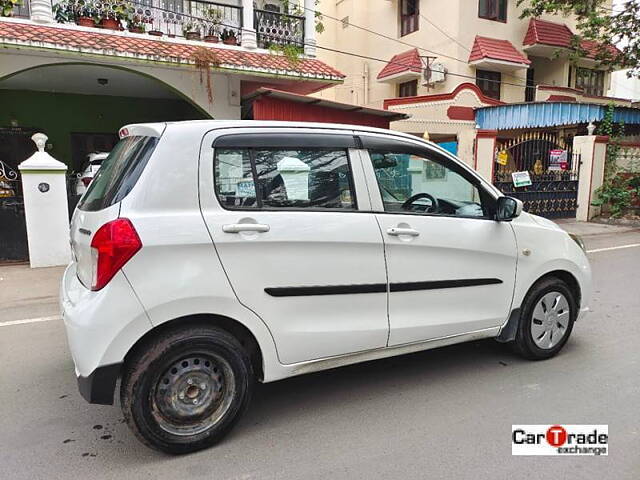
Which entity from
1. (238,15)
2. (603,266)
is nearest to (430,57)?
(238,15)

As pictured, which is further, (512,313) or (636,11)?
(636,11)

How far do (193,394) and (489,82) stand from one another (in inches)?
720

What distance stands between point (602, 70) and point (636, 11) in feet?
26.0

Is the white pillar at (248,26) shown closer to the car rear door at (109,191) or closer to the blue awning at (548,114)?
the blue awning at (548,114)

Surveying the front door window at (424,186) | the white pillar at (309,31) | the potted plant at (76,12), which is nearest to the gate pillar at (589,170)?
the white pillar at (309,31)

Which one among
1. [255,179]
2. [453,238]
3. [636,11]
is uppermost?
[636,11]

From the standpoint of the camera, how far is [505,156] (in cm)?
1276

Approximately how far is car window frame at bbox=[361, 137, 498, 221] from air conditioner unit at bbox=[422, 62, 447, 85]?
1511cm

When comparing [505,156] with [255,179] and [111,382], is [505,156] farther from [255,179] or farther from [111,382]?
[111,382]

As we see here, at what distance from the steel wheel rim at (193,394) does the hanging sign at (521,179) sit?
1109 centimetres

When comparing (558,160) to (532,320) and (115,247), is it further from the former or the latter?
(115,247)

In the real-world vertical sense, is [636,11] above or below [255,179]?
above

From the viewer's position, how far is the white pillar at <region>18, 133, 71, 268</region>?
7.14m

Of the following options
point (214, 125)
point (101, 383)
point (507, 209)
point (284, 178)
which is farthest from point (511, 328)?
point (101, 383)
